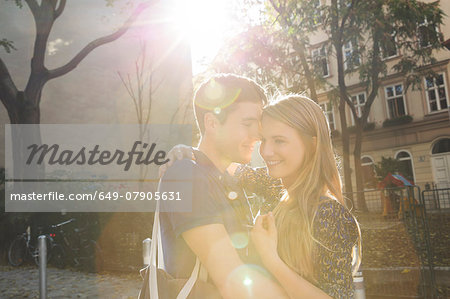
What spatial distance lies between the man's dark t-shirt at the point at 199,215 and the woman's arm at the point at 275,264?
0.08 m

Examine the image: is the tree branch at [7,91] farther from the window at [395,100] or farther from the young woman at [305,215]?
the window at [395,100]

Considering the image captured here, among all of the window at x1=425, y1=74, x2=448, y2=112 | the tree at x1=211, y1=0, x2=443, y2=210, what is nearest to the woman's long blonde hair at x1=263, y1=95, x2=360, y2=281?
the tree at x1=211, y1=0, x2=443, y2=210

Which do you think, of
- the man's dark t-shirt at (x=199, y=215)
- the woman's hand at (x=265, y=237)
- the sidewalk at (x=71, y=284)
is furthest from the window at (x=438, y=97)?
the man's dark t-shirt at (x=199, y=215)

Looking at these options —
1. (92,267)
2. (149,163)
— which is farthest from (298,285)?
(149,163)

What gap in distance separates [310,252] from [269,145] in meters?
0.66

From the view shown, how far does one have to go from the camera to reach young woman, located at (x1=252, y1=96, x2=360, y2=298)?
195 centimetres

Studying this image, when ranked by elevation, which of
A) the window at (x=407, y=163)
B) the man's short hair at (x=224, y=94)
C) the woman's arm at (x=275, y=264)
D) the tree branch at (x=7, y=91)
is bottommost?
the woman's arm at (x=275, y=264)

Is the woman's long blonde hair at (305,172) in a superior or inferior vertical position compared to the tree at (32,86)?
inferior

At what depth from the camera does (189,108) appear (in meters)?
19.4

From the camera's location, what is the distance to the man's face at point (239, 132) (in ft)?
7.28

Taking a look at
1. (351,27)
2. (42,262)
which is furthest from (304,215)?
(351,27)

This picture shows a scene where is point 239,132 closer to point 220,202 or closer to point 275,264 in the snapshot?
point 220,202

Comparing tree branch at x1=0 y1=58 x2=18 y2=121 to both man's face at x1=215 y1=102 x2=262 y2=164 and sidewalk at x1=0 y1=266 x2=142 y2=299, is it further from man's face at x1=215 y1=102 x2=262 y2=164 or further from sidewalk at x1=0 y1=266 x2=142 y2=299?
man's face at x1=215 y1=102 x2=262 y2=164

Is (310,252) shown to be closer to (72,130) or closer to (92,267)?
(92,267)
